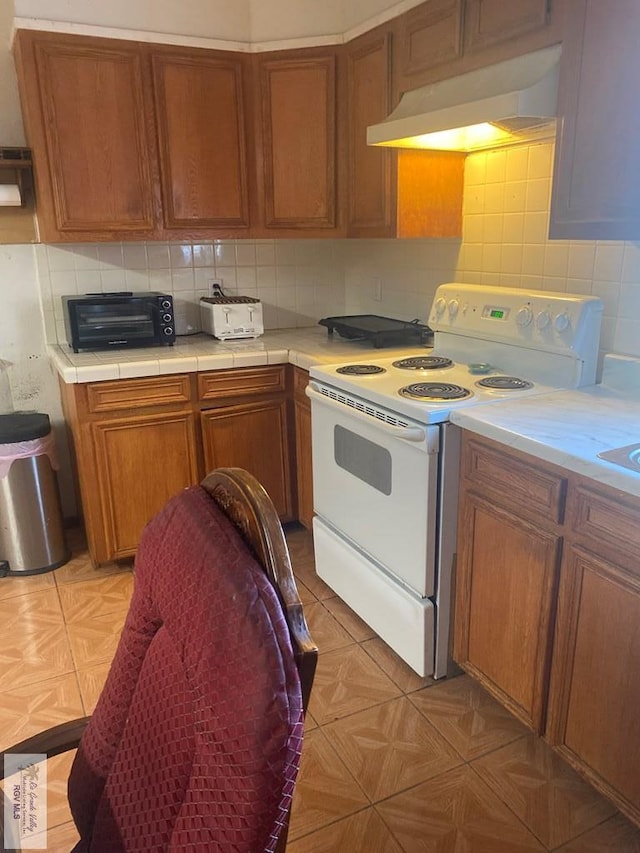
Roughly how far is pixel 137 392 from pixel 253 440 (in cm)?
56

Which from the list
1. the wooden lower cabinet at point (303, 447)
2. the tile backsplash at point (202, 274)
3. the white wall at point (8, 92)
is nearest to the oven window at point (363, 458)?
the wooden lower cabinet at point (303, 447)

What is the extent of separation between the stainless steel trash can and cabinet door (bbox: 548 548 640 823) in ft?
7.05

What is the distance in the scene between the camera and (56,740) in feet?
3.39

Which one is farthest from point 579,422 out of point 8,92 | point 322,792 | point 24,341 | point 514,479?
point 8,92

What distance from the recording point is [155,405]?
2.67 m

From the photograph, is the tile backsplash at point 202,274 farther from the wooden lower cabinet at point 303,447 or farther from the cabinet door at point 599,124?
the cabinet door at point 599,124

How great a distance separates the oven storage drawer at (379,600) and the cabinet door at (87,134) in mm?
1564

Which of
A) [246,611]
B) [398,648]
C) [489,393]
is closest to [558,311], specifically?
[489,393]

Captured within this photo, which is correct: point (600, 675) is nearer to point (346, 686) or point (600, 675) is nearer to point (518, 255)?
point (346, 686)

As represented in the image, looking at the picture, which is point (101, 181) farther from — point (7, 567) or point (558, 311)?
point (558, 311)

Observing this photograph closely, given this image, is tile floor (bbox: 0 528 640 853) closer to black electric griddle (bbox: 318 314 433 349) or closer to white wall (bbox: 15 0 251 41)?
black electric griddle (bbox: 318 314 433 349)

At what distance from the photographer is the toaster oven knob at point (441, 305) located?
2545mm

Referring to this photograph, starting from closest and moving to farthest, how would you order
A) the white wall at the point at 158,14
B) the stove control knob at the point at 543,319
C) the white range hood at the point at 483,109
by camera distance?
the white range hood at the point at 483,109, the stove control knob at the point at 543,319, the white wall at the point at 158,14

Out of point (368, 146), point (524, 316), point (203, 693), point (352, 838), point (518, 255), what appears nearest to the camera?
point (203, 693)
